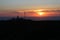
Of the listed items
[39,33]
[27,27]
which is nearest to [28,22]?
[27,27]

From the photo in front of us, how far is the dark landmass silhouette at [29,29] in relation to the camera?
8.21 m

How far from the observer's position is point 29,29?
8438mm

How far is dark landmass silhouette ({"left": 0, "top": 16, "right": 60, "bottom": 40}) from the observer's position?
26.9 feet

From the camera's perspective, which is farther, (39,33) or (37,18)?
(37,18)

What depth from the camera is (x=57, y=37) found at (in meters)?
8.10

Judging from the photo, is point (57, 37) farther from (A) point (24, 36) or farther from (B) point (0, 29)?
(B) point (0, 29)

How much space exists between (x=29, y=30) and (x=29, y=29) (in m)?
0.06

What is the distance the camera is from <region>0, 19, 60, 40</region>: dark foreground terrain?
820 cm

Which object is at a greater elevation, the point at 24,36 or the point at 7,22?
the point at 7,22

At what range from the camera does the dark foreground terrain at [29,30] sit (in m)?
8.20

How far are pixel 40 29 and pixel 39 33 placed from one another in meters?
0.24

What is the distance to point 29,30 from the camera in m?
8.39

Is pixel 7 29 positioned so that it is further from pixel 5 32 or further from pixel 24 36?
pixel 24 36

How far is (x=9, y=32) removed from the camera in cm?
829
